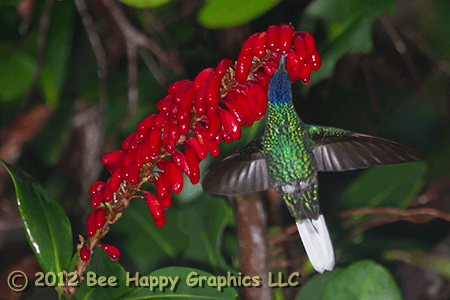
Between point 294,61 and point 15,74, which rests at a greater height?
point 15,74

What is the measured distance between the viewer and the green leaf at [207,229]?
Result: 142 centimetres

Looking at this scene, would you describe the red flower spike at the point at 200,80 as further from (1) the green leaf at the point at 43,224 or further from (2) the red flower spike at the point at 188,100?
(1) the green leaf at the point at 43,224

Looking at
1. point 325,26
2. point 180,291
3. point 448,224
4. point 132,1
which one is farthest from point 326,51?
point 448,224

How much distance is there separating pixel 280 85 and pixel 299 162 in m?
0.29

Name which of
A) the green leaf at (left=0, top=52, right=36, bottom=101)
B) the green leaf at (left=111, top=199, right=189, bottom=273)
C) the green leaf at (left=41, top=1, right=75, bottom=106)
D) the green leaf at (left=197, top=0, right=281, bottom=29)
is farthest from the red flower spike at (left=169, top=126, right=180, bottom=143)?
the green leaf at (left=0, top=52, right=36, bottom=101)

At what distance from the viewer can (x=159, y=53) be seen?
5.48 feet

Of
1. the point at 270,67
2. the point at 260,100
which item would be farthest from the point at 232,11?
the point at 260,100

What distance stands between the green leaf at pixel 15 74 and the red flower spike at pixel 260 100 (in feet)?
3.80

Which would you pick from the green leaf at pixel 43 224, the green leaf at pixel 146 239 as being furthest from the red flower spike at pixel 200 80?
the green leaf at pixel 146 239

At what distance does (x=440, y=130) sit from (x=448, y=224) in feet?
1.78

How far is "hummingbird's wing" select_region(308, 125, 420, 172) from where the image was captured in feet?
3.22

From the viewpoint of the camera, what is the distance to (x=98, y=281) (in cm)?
98

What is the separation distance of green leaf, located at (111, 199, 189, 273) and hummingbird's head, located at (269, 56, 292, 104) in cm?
74

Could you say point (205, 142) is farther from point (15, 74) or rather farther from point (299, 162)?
point (15, 74)
